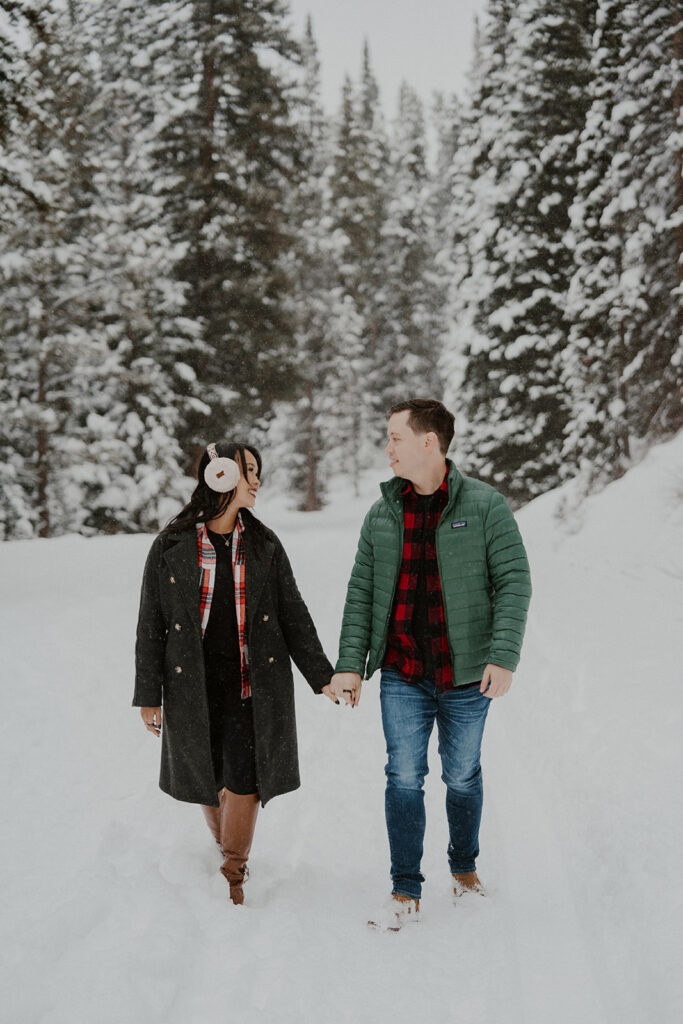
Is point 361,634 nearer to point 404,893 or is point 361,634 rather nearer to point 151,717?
point 151,717

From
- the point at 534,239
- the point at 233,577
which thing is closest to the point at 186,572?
the point at 233,577

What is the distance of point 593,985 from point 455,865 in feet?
2.95

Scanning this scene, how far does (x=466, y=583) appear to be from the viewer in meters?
3.64

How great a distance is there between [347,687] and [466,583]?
2.37 ft

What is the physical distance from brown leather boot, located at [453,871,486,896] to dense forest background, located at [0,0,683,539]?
9764 mm

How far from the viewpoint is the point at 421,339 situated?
1483 inches


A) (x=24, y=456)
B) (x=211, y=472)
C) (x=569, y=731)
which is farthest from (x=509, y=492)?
(x=211, y=472)

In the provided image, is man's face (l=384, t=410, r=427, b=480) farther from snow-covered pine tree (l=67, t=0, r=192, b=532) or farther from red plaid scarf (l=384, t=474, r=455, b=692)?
snow-covered pine tree (l=67, t=0, r=192, b=532)

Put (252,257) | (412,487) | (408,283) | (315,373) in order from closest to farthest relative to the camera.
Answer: (412,487)
(252,257)
(315,373)
(408,283)

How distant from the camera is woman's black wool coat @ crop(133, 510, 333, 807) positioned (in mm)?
3721

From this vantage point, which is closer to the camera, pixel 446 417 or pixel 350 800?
pixel 446 417

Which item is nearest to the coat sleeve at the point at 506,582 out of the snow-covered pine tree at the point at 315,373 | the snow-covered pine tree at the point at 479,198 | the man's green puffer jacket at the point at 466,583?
the man's green puffer jacket at the point at 466,583

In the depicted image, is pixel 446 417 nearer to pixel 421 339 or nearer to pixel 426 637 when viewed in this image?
pixel 426 637

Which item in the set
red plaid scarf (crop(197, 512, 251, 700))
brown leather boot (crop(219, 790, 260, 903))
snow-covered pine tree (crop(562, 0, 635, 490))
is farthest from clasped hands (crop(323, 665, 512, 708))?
snow-covered pine tree (crop(562, 0, 635, 490))
